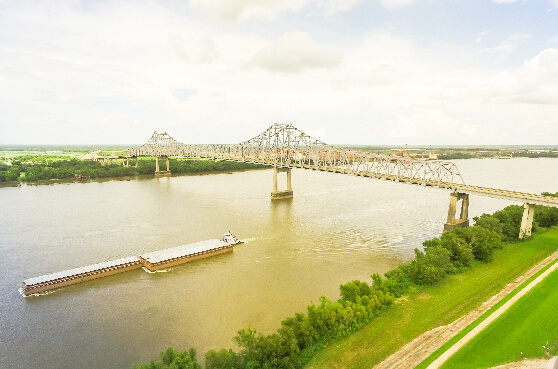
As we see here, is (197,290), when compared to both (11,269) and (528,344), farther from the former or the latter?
(528,344)

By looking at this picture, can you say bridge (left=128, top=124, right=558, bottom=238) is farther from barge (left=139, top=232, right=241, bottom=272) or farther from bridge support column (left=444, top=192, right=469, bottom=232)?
barge (left=139, top=232, right=241, bottom=272)

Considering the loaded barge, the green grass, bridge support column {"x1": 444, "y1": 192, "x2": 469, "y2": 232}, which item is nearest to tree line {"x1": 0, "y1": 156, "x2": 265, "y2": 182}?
the loaded barge

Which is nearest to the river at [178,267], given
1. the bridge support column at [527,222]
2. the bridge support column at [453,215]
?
the bridge support column at [453,215]

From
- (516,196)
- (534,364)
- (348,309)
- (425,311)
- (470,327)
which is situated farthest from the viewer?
(516,196)

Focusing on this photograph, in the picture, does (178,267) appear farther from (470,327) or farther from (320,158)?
(320,158)

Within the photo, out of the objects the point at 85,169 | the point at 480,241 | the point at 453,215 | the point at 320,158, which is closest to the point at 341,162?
the point at 320,158

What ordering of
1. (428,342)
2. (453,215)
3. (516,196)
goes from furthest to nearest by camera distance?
1. (453,215)
2. (516,196)
3. (428,342)

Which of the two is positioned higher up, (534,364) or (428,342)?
(534,364)
